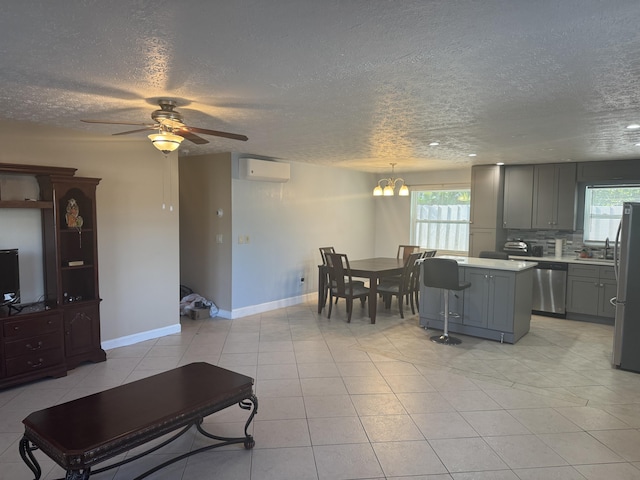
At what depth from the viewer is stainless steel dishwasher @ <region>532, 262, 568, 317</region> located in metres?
5.97

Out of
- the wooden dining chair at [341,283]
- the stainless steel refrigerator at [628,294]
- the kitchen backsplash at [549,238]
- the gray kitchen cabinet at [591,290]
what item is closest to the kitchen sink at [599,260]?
the gray kitchen cabinet at [591,290]

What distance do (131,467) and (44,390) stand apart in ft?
5.21

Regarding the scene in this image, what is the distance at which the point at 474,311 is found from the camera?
Answer: 5.01m

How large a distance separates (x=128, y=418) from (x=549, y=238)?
656cm

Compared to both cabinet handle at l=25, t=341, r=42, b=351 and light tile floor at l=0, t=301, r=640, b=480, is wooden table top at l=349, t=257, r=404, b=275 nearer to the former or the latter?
light tile floor at l=0, t=301, r=640, b=480

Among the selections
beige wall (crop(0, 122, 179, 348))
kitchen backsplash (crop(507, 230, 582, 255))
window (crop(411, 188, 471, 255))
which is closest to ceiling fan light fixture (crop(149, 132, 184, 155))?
beige wall (crop(0, 122, 179, 348))

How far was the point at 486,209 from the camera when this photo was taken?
673 cm

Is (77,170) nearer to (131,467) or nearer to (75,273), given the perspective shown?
(75,273)

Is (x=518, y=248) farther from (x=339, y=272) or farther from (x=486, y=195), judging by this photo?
(x=339, y=272)

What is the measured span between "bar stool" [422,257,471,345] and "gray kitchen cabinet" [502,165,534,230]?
7.89 ft

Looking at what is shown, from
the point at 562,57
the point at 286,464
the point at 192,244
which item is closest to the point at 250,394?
the point at 286,464

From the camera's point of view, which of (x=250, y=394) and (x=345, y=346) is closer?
(x=250, y=394)

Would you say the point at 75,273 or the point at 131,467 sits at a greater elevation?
the point at 75,273

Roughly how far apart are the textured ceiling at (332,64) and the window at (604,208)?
2365 millimetres
